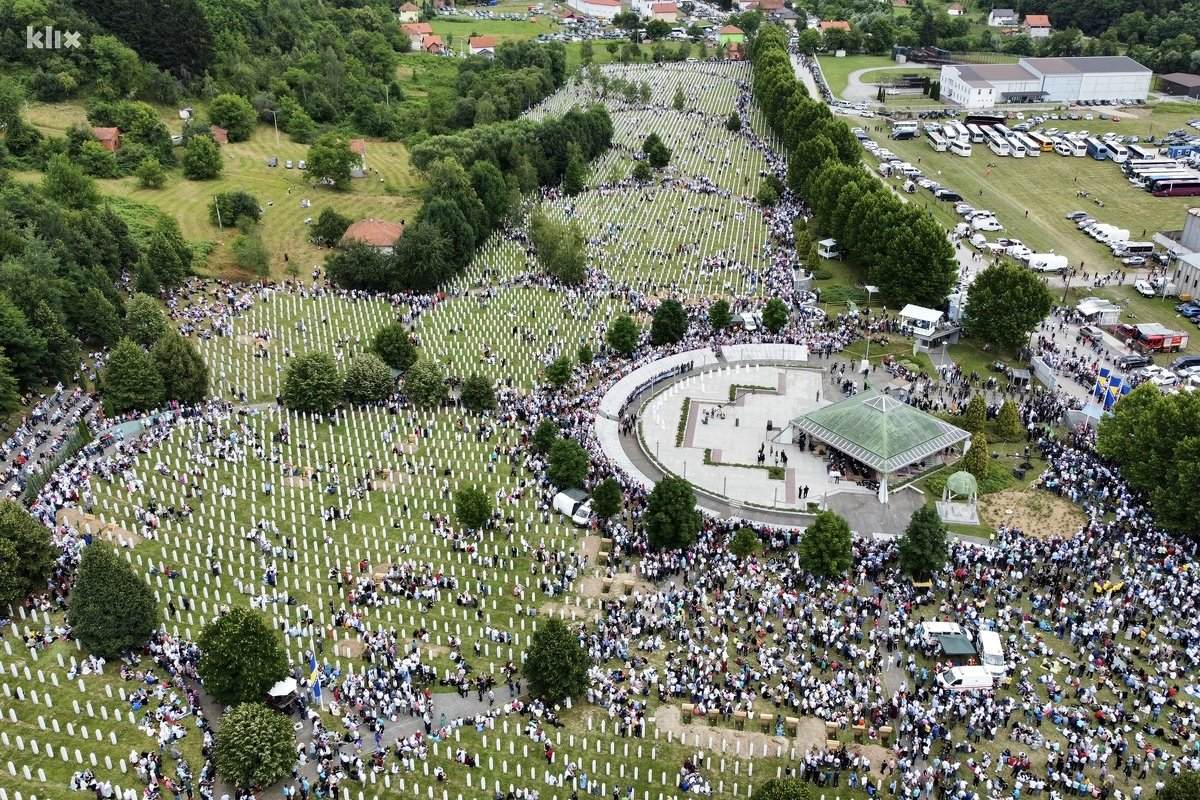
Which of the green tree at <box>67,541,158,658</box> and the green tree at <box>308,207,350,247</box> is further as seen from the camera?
the green tree at <box>308,207,350,247</box>

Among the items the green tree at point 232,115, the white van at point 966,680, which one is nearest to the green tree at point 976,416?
the white van at point 966,680

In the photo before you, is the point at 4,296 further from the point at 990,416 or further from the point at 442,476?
the point at 990,416

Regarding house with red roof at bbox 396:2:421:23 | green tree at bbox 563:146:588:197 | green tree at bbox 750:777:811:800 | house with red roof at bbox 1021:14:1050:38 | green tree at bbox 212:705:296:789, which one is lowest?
green tree at bbox 212:705:296:789

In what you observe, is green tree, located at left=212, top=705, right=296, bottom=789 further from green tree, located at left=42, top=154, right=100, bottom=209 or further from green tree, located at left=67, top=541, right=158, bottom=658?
green tree, located at left=42, top=154, right=100, bottom=209

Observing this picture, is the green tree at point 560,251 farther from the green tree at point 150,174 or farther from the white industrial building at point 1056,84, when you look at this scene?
the white industrial building at point 1056,84

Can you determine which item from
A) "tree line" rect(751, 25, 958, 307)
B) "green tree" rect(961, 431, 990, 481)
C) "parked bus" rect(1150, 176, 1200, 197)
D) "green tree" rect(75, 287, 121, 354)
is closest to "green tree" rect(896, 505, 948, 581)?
"green tree" rect(961, 431, 990, 481)

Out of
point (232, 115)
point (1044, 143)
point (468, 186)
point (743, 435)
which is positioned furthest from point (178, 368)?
point (1044, 143)

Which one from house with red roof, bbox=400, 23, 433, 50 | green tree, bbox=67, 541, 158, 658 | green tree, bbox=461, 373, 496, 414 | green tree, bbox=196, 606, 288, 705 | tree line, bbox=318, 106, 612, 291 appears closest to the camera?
green tree, bbox=196, 606, 288, 705
